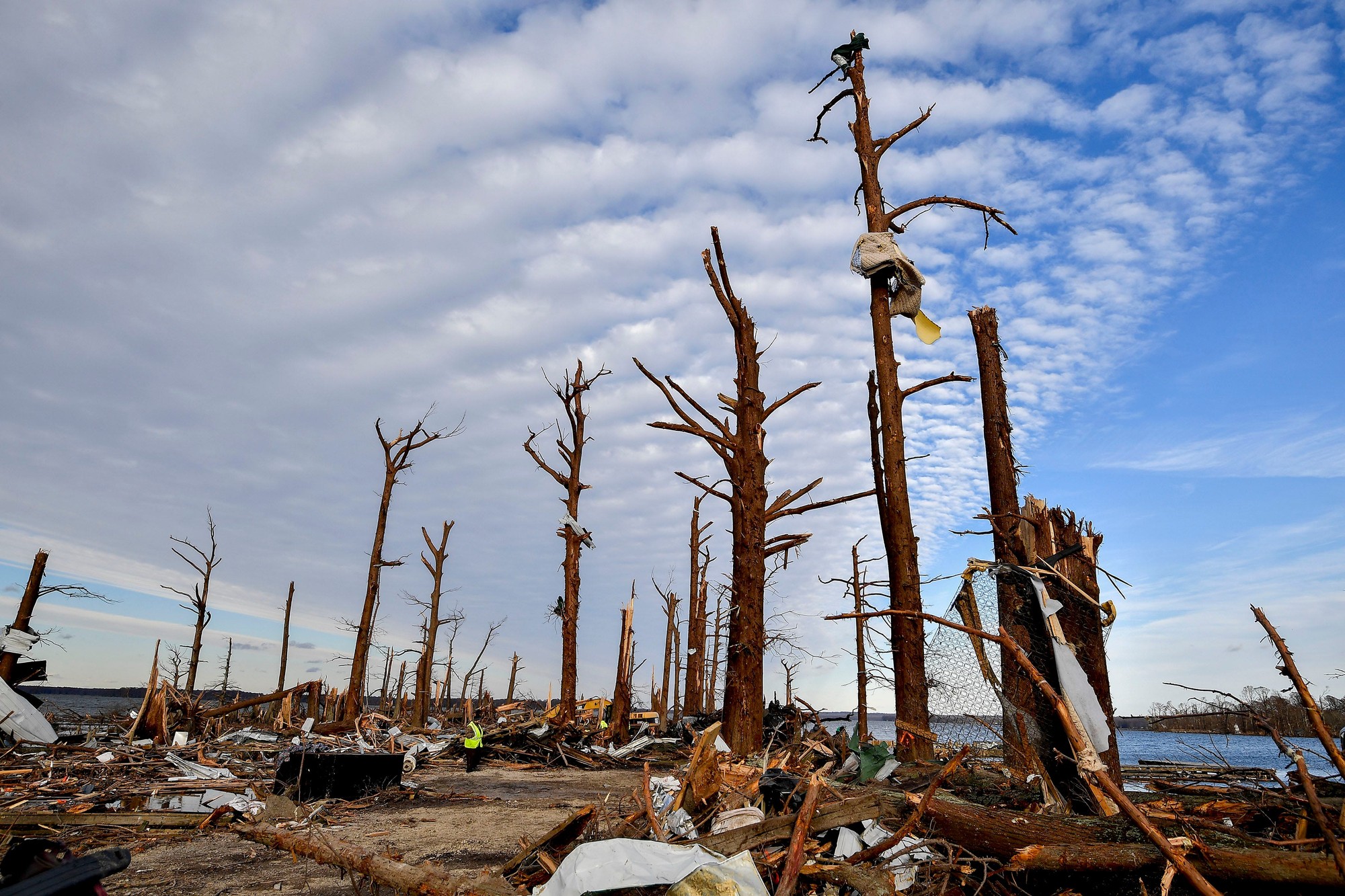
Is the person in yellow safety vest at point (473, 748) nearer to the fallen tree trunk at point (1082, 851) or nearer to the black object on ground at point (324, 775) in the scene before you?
the black object on ground at point (324, 775)

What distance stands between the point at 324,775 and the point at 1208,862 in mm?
9022

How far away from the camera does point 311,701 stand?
61.1 feet

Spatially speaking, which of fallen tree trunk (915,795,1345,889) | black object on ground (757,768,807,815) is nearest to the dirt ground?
black object on ground (757,768,807,815)

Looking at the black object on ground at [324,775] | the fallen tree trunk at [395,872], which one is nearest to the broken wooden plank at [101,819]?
the black object on ground at [324,775]

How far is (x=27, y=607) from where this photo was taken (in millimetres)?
16234

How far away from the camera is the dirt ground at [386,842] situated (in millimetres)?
5191

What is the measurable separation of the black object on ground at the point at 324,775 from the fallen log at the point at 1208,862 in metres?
8.22

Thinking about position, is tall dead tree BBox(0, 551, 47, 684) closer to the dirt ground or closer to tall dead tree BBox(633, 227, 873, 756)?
the dirt ground

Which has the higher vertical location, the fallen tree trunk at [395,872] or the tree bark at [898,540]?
the tree bark at [898,540]

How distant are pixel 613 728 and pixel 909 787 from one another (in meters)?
13.2

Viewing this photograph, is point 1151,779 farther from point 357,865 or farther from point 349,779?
point 349,779

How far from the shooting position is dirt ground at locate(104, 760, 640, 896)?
5191 millimetres

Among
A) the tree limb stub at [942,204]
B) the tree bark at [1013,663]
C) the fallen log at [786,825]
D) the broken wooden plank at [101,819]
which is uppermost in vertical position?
the tree limb stub at [942,204]

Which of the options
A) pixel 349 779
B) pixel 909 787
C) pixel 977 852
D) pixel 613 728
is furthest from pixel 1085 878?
pixel 613 728
